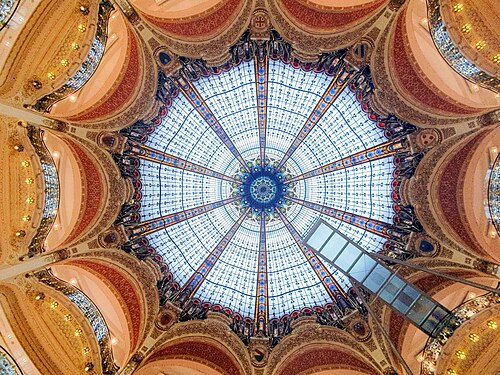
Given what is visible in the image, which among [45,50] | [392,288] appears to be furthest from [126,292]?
[392,288]

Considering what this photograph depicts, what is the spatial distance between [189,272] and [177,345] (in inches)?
152

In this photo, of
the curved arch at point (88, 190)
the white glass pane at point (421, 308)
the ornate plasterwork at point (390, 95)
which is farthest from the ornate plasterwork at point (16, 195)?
the ornate plasterwork at point (390, 95)

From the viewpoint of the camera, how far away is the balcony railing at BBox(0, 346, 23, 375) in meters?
11.8

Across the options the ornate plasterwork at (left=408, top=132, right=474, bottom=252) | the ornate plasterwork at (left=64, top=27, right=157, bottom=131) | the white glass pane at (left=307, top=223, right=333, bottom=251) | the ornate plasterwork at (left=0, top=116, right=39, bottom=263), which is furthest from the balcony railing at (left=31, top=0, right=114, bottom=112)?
the ornate plasterwork at (left=408, top=132, right=474, bottom=252)

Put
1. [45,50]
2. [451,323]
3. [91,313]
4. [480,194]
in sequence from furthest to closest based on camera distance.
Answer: [91,313], [480,194], [45,50], [451,323]

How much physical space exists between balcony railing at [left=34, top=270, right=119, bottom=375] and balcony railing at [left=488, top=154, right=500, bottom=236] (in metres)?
16.1

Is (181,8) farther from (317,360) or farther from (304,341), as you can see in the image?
(317,360)

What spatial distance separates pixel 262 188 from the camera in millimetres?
21312

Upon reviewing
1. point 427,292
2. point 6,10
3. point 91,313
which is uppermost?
point 6,10

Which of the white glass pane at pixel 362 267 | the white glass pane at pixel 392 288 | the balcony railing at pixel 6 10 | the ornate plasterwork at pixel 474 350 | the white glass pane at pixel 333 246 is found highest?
the balcony railing at pixel 6 10

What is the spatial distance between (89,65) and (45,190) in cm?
504

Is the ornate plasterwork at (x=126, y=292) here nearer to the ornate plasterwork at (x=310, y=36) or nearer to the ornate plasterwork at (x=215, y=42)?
the ornate plasterwork at (x=215, y=42)

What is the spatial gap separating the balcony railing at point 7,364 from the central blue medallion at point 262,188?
13.1m

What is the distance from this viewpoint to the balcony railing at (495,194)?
12.7 metres
